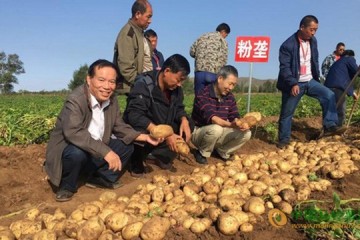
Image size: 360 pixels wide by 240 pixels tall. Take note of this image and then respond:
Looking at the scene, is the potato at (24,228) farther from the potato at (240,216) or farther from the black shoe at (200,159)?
the black shoe at (200,159)

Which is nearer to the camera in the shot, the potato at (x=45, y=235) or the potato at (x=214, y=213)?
the potato at (x=45, y=235)

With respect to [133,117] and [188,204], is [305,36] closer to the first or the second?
[133,117]

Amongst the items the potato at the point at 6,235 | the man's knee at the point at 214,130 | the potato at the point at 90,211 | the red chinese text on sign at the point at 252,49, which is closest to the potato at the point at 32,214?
the potato at the point at 6,235

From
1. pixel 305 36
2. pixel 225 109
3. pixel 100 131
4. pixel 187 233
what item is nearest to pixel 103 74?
pixel 100 131

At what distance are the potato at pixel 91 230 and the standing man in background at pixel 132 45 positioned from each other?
2.21m

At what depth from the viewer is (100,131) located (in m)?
→ 3.40

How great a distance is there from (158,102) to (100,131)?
79 centimetres

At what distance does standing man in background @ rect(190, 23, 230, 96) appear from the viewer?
5.73 m

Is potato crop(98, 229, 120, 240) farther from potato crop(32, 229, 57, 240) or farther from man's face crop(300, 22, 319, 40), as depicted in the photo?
man's face crop(300, 22, 319, 40)

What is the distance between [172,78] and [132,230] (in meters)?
1.80

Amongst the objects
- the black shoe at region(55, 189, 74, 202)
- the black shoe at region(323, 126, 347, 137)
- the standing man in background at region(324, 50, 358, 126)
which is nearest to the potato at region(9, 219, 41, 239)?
the black shoe at region(55, 189, 74, 202)

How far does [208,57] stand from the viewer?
580 centimetres

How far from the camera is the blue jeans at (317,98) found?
201 inches

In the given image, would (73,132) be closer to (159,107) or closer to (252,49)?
(159,107)
